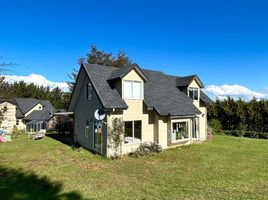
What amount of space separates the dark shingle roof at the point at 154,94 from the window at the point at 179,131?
1.32 m

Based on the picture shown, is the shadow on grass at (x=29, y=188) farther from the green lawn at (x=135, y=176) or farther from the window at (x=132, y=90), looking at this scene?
the window at (x=132, y=90)

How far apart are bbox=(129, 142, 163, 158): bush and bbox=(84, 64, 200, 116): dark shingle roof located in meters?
2.86

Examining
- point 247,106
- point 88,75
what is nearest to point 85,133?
point 88,75

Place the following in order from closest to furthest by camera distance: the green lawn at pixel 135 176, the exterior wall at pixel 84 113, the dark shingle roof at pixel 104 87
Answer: the green lawn at pixel 135 176 < the dark shingle roof at pixel 104 87 < the exterior wall at pixel 84 113

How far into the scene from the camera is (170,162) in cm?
1541

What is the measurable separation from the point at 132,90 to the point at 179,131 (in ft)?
22.6

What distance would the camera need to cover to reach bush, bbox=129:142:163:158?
17.5 metres

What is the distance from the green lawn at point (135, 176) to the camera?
381 inches

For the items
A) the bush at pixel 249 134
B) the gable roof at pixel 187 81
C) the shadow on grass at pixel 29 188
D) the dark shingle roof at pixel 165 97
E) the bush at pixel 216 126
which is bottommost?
the shadow on grass at pixel 29 188

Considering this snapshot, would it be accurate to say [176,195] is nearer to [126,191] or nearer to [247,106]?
[126,191]

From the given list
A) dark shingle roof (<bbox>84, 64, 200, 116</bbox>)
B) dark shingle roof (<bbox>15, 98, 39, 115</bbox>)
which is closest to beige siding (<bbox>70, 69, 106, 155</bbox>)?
dark shingle roof (<bbox>84, 64, 200, 116</bbox>)

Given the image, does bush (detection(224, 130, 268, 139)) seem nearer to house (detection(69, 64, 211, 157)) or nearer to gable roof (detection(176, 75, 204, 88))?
house (detection(69, 64, 211, 157))

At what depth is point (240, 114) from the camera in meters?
32.4

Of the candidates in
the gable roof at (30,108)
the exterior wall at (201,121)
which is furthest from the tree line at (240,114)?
the gable roof at (30,108)
